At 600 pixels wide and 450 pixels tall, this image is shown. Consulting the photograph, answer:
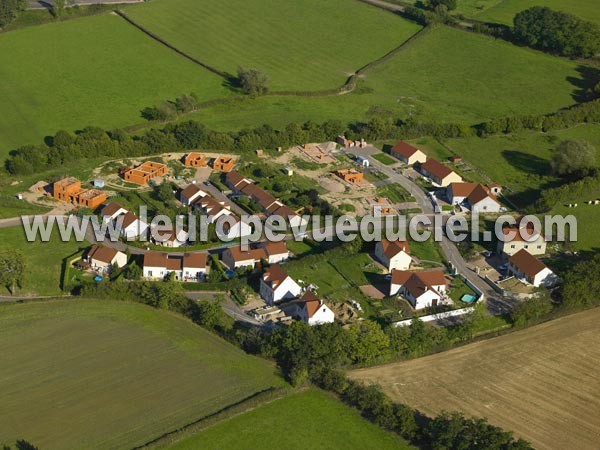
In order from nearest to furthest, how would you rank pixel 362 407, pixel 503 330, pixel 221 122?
pixel 362 407, pixel 503 330, pixel 221 122

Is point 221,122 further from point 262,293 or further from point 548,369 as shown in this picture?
point 548,369

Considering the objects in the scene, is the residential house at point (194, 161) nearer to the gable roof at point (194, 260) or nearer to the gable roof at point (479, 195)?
the gable roof at point (194, 260)

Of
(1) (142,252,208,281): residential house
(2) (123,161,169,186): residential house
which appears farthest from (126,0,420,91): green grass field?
(1) (142,252,208,281): residential house

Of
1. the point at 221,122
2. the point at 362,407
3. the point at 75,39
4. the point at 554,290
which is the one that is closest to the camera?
the point at 362,407

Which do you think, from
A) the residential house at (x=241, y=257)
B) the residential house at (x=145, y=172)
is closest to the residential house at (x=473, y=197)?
the residential house at (x=241, y=257)

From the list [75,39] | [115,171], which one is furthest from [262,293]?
[75,39]

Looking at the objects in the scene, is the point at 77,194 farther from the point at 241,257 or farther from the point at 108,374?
the point at 108,374

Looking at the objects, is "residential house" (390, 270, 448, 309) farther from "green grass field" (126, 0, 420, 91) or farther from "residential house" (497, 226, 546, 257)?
"green grass field" (126, 0, 420, 91)

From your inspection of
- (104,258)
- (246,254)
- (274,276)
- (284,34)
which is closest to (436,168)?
(246,254)

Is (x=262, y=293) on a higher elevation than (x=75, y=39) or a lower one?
lower
